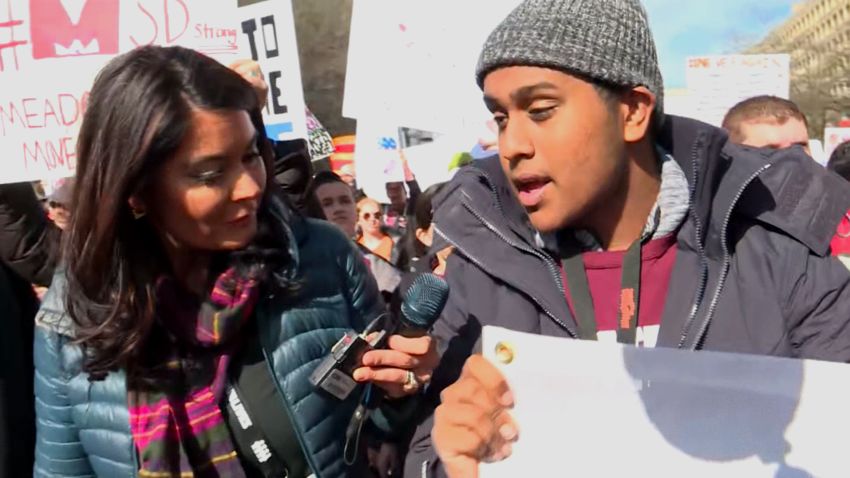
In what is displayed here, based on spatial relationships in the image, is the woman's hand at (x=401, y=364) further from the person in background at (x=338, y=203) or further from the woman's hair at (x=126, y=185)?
the person in background at (x=338, y=203)

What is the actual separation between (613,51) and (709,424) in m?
0.59

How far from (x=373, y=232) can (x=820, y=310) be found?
4.32m

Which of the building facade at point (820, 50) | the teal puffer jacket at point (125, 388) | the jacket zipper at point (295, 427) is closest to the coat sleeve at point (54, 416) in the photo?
the teal puffer jacket at point (125, 388)

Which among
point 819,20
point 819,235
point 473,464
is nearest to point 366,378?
point 473,464

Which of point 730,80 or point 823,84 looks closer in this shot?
point 730,80

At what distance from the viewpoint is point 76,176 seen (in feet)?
6.43

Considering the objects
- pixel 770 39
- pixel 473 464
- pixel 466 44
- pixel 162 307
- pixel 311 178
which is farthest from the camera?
Answer: pixel 770 39

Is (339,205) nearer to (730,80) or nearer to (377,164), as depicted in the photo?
(377,164)

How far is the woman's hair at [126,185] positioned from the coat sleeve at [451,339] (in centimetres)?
43

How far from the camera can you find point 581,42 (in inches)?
57.7

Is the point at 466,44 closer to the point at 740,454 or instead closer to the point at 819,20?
the point at 740,454

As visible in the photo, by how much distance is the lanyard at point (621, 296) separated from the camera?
149cm

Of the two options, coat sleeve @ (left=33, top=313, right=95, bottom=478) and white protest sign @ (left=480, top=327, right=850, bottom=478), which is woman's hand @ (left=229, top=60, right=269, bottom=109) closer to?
coat sleeve @ (left=33, top=313, right=95, bottom=478)

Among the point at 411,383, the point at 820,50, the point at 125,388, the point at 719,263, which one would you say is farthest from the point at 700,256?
the point at 820,50
